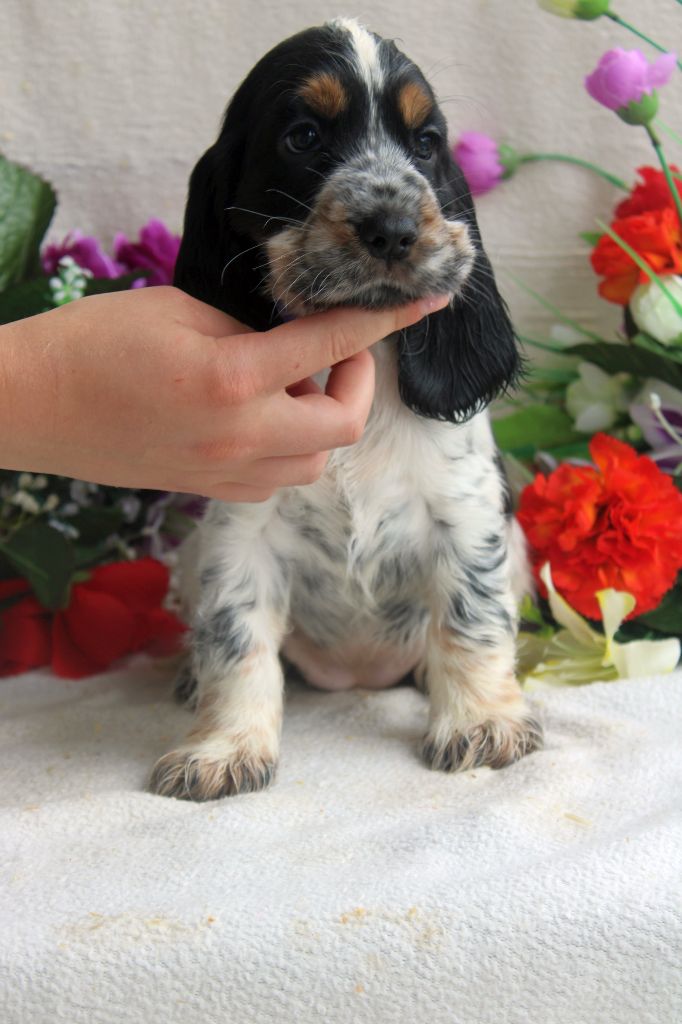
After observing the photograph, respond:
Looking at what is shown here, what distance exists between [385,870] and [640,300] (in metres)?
1.70

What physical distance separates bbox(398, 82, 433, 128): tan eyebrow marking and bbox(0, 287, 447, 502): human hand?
387mm

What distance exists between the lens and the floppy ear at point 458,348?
7.66 ft

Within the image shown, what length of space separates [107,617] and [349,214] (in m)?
1.45

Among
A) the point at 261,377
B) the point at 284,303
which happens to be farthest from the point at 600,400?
the point at 261,377

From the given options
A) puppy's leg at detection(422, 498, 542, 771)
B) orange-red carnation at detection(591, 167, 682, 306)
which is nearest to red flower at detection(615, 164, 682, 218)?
orange-red carnation at detection(591, 167, 682, 306)

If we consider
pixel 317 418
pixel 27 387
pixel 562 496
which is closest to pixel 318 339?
pixel 317 418

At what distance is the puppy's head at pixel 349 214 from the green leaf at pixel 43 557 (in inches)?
33.9

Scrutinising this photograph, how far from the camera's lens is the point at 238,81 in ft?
11.8

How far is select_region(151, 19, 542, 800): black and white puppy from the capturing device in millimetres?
2137

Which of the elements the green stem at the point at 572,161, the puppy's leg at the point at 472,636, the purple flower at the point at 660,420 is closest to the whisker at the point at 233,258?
the puppy's leg at the point at 472,636

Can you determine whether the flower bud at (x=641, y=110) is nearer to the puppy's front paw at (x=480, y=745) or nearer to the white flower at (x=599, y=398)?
the white flower at (x=599, y=398)

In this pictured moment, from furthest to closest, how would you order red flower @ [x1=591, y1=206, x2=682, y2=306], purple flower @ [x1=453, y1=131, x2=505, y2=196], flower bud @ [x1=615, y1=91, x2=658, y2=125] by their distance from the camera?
purple flower @ [x1=453, y1=131, x2=505, y2=196] → red flower @ [x1=591, y1=206, x2=682, y2=306] → flower bud @ [x1=615, y1=91, x2=658, y2=125]

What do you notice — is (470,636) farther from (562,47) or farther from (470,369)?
(562,47)

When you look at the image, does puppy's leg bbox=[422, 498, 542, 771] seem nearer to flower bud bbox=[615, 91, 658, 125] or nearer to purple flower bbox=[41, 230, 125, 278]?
flower bud bbox=[615, 91, 658, 125]
